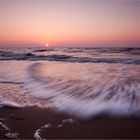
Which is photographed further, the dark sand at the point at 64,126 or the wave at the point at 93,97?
the wave at the point at 93,97

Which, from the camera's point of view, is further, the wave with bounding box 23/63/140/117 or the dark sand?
the wave with bounding box 23/63/140/117

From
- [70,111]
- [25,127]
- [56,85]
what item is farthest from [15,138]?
[56,85]

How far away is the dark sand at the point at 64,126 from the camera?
106 inches

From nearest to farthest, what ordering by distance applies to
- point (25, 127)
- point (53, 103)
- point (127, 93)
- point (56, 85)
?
point (25, 127)
point (53, 103)
point (127, 93)
point (56, 85)

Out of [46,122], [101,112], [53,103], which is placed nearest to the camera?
[46,122]

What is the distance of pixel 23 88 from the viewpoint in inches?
212

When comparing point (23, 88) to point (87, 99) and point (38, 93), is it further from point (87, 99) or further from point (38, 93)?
point (87, 99)

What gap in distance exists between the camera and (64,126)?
2.96 metres

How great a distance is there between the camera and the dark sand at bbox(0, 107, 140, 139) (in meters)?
2.69

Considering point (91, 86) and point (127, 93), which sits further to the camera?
point (91, 86)

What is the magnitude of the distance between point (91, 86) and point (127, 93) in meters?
1.06

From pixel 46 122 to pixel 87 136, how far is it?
0.69 metres

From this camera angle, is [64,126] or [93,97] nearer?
[64,126]

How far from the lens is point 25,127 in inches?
113
